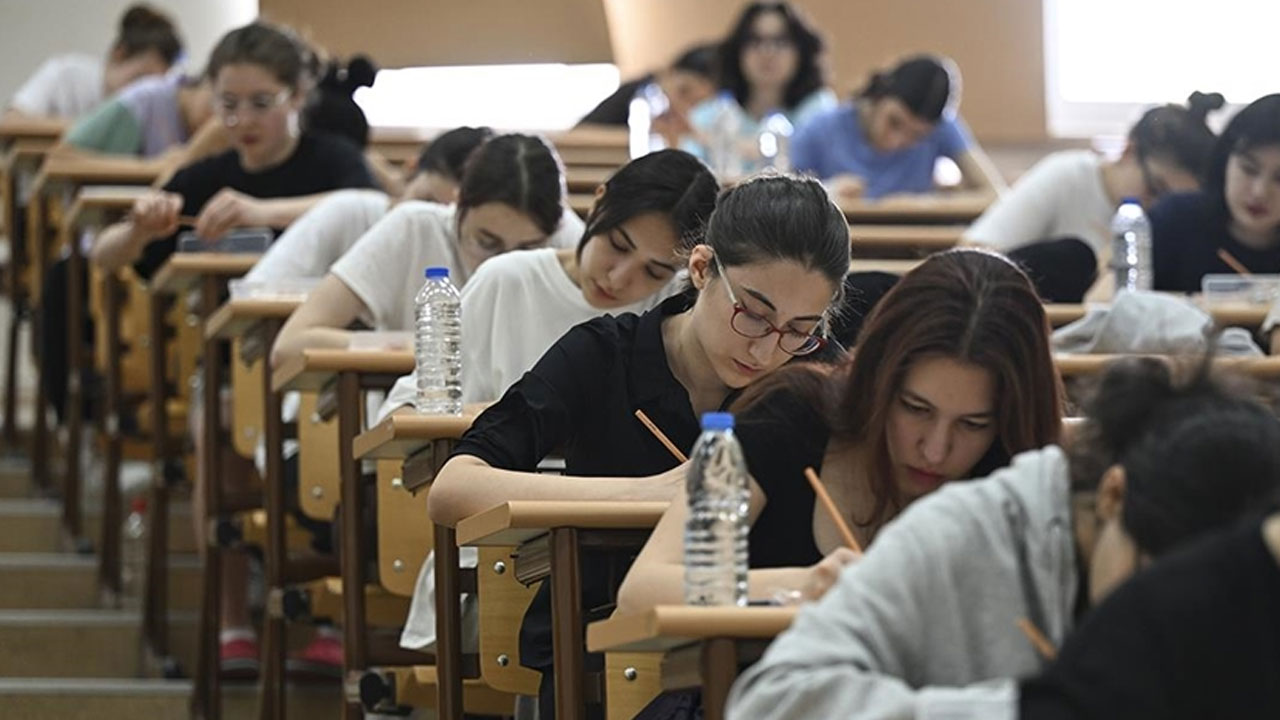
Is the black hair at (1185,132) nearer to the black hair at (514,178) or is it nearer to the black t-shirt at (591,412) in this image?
the black hair at (514,178)

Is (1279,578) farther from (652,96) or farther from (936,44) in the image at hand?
(936,44)

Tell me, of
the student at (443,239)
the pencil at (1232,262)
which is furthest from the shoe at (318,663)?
the pencil at (1232,262)

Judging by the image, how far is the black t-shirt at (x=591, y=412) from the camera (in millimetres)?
2975

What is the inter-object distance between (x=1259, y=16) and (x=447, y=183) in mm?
5156

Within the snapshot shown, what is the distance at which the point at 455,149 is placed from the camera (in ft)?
15.4

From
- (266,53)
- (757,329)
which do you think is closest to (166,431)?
(266,53)

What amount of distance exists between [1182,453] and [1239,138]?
A: 302 cm

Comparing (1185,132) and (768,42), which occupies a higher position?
(768,42)

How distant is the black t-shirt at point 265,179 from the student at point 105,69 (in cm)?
179

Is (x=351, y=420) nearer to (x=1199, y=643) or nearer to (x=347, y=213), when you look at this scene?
(x=347, y=213)

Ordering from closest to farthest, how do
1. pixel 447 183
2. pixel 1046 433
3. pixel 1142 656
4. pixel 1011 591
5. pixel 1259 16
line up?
pixel 1142 656
pixel 1011 591
pixel 1046 433
pixel 447 183
pixel 1259 16

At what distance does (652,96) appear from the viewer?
8.04 meters

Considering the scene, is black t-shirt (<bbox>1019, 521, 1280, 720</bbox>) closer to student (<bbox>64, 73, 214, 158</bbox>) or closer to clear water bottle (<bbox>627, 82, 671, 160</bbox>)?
student (<bbox>64, 73, 214, 158</bbox>)

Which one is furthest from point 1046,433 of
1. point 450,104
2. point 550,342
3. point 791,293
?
point 450,104
